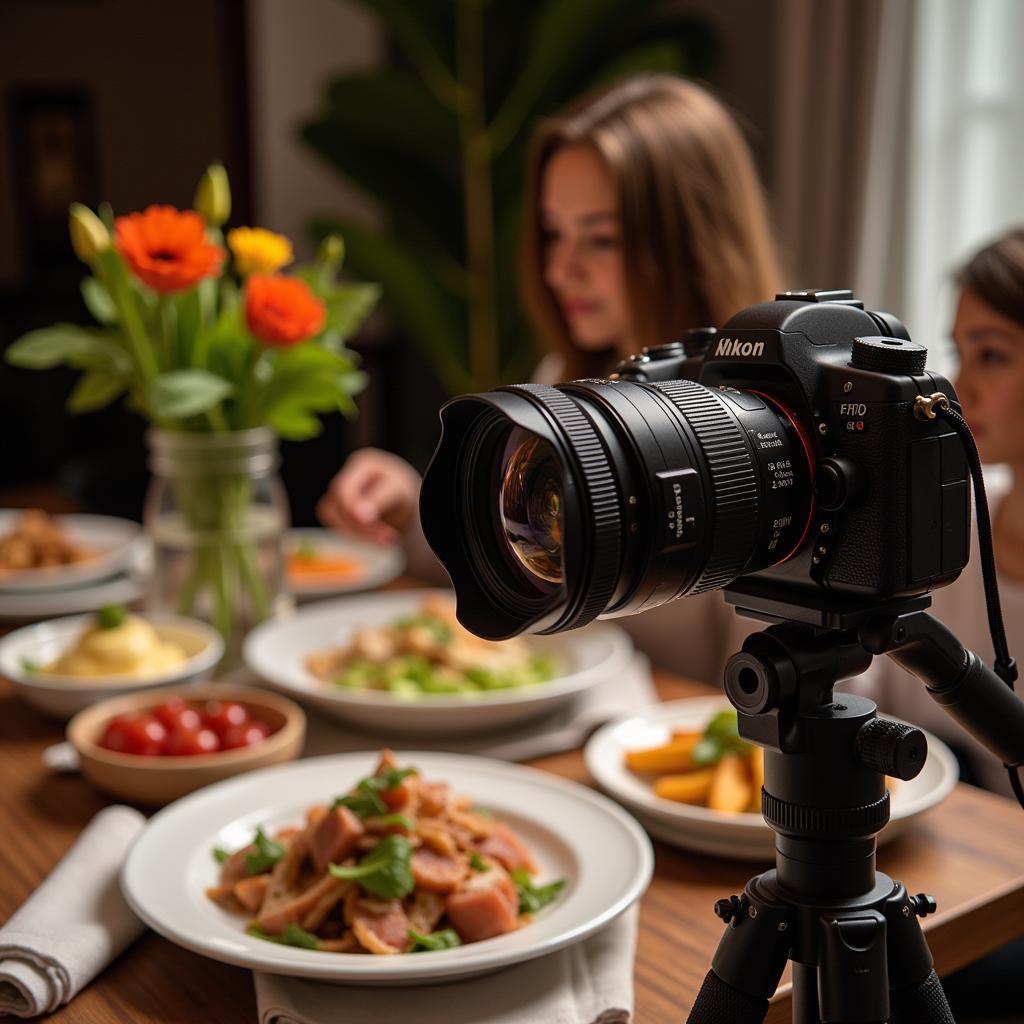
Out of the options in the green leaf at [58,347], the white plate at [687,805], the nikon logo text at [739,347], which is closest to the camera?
the nikon logo text at [739,347]

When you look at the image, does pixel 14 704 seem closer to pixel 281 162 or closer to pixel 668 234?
pixel 668 234

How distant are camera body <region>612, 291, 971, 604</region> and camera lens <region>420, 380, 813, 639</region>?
0.01 metres

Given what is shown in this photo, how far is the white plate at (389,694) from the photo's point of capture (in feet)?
4.36

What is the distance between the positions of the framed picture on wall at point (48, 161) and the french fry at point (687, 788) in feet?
19.0

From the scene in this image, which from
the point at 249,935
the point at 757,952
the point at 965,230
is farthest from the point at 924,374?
the point at 965,230

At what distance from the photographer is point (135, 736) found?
4.05ft

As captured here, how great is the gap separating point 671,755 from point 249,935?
17.2 inches

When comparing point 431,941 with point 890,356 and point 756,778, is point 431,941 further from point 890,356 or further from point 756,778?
point 890,356

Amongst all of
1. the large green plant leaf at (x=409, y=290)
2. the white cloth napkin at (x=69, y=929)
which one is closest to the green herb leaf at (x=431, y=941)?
the white cloth napkin at (x=69, y=929)

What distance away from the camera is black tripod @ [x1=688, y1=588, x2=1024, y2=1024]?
2.47 ft

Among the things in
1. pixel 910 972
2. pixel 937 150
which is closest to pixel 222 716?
pixel 910 972

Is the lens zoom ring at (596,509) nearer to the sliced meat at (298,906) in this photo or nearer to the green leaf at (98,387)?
the sliced meat at (298,906)

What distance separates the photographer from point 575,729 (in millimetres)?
1369

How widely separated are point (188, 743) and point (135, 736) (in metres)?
0.05
